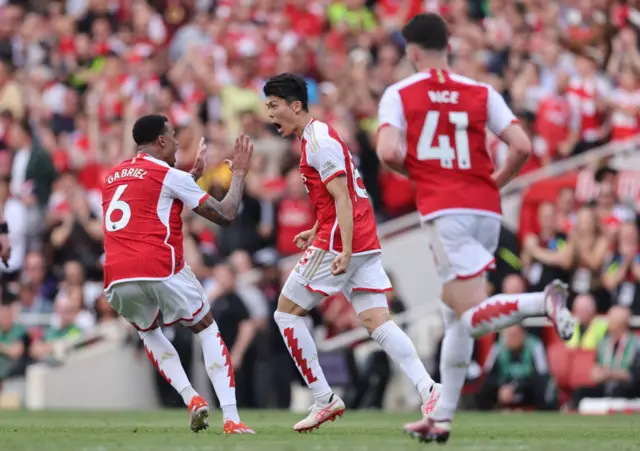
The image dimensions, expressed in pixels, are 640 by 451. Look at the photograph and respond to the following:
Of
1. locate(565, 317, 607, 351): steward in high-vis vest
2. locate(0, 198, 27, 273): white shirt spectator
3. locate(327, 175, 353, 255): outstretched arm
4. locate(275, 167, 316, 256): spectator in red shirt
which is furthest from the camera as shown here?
locate(0, 198, 27, 273): white shirt spectator

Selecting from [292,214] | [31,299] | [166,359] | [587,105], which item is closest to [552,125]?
[587,105]

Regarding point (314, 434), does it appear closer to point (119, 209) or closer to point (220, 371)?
point (220, 371)

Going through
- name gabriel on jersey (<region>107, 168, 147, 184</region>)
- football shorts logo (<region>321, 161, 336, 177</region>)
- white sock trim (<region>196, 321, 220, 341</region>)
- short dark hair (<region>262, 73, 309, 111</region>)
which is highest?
short dark hair (<region>262, 73, 309, 111</region>)

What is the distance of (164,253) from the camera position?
1077 centimetres

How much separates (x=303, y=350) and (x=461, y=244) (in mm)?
2352

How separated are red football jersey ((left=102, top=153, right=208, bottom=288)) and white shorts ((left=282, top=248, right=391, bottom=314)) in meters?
0.83

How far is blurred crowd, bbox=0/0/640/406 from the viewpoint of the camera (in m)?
19.0

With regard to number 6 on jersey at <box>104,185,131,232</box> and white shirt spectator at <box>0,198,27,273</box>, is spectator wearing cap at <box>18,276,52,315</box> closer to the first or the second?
white shirt spectator at <box>0,198,27,273</box>

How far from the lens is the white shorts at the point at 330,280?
10.9m

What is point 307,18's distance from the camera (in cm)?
2517

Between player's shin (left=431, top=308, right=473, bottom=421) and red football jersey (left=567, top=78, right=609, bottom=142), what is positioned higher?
red football jersey (left=567, top=78, right=609, bottom=142)

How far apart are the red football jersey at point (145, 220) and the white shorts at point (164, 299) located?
0.06 meters

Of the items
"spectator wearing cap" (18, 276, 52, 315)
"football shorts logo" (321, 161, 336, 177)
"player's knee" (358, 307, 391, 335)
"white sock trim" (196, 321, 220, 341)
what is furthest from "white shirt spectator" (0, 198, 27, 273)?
"football shorts logo" (321, 161, 336, 177)

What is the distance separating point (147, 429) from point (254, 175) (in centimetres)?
873
